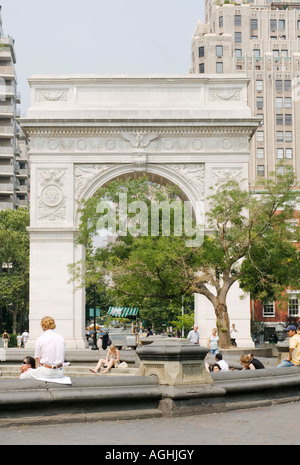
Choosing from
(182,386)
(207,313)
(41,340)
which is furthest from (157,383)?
(207,313)

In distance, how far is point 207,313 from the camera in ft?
135

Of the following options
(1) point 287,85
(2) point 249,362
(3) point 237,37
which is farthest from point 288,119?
(2) point 249,362

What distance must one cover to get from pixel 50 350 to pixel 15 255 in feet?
167

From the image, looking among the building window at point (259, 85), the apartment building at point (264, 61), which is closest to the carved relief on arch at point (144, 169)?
the apartment building at point (264, 61)

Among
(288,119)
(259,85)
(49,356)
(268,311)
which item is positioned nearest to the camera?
(49,356)

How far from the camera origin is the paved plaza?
9586mm

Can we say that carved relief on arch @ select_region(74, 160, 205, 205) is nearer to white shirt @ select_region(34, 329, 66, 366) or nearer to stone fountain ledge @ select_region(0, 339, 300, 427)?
stone fountain ledge @ select_region(0, 339, 300, 427)

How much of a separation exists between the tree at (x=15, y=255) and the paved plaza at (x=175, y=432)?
5021 cm

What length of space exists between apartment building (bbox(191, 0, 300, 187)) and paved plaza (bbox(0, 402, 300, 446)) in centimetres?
8698

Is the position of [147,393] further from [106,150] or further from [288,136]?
[288,136]

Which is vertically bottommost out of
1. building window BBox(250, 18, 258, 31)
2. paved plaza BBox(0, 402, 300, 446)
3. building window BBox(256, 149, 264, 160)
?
paved plaza BBox(0, 402, 300, 446)

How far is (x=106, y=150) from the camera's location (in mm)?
41656

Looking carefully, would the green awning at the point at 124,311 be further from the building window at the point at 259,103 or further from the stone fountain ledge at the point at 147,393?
the stone fountain ledge at the point at 147,393

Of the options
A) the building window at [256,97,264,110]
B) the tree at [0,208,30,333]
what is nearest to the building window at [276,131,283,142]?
the building window at [256,97,264,110]
